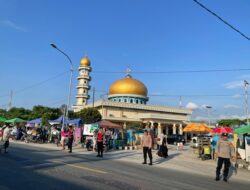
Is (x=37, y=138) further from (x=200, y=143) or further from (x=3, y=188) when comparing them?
(x=3, y=188)

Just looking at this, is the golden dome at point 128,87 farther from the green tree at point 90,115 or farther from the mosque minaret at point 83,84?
the green tree at point 90,115

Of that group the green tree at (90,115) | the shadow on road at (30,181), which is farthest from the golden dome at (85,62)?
the shadow on road at (30,181)

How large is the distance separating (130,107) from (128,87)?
7.55m

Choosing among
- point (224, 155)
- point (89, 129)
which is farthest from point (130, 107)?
point (224, 155)

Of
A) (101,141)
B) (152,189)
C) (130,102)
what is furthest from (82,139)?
(130,102)

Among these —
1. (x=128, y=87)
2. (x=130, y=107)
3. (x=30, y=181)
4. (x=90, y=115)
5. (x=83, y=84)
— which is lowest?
(x=30, y=181)

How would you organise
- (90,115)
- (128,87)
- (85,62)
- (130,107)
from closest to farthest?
1. (90,115)
2. (130,107)
3. (128,87)
4. (85,62)

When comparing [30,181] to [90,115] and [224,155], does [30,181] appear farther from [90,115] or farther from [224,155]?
[90,115]

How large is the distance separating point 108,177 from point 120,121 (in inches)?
2484

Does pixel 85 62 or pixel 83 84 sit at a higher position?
pixel 85 62

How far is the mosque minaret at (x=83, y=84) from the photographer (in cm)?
8591

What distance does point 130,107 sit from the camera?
254 ft

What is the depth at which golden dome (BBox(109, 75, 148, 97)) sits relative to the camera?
272 feet

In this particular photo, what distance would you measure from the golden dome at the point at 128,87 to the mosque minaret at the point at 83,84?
6752 millimetres
